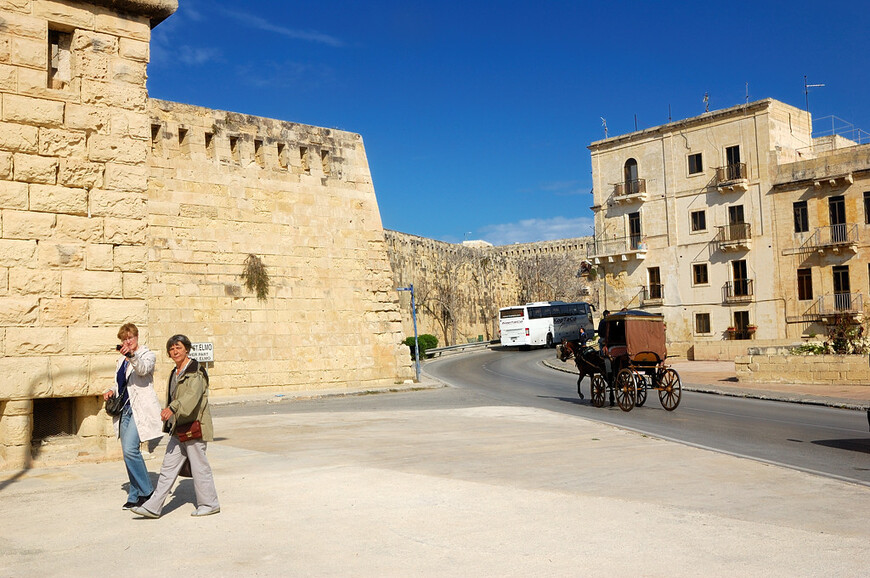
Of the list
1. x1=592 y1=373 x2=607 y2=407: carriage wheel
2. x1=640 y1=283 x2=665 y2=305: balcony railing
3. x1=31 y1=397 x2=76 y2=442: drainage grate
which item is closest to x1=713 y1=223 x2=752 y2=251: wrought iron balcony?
x1=640 y1=283 x2=665 y2=305: balcony railing

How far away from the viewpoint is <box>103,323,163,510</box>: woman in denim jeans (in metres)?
6.51

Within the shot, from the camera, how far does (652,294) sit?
4094 centimetres

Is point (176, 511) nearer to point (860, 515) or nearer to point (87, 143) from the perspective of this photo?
point (87, 143)

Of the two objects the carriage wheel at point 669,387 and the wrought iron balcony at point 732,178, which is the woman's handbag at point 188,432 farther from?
the wrought iron balcony at point 732,178

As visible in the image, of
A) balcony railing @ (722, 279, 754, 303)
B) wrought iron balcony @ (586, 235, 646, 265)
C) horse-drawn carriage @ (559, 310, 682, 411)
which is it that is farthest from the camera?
wrought iron balcony @ (586, 235, 646, 265)

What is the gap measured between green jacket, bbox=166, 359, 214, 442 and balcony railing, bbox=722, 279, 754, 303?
34.9 m

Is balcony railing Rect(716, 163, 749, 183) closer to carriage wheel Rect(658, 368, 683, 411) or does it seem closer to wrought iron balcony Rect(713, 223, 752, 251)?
wrought iron balcony Rect(713, 223, 752, 251)

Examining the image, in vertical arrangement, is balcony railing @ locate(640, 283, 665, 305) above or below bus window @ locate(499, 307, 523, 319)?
above

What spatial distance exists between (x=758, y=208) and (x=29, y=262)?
35.0 meters

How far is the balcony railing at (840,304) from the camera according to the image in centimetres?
3316

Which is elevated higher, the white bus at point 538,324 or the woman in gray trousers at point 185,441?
the white bus at point 538,324

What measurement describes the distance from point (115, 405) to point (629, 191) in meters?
38.0

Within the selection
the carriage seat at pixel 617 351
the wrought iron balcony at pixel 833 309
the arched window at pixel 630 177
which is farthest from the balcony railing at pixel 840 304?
the carriage seat at pixel 617 351

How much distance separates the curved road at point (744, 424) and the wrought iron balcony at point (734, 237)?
16.4 meters
